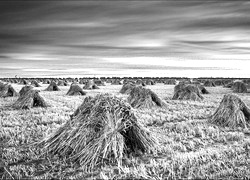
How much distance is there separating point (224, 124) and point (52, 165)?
7468 mm

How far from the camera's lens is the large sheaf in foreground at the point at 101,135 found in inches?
241

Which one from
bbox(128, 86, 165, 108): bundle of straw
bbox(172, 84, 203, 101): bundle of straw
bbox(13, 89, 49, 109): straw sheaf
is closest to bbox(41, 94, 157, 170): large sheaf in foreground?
bbox(128, 86, 165, 108): bundle of straw

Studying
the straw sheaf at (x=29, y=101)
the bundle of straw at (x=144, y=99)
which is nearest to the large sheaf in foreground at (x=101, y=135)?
the bundle of straw at (x=144, y=99)

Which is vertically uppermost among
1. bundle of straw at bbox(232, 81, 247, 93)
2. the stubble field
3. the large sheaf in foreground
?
bundle of straw at bbox(232, 81, 247, 93)

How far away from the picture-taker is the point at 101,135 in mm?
6410

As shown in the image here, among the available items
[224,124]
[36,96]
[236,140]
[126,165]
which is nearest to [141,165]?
[126,165]

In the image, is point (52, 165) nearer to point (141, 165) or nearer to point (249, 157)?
point (141, 165)

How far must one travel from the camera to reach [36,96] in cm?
1673

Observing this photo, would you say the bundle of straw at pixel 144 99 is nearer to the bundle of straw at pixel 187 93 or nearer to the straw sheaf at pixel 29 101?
the straw sheaf at pixel 29 101

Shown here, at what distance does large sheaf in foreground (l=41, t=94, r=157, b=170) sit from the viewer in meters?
6.13

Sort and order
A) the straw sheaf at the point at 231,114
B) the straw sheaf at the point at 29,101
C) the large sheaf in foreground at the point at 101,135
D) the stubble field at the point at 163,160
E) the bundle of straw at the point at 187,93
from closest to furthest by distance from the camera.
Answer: the stubble field at the point at 163,160
the large sheaf in foreground at the point at 101,135
the straw sheaf at the point at 231,114
the straw sheaf at the point at 29,101
the bundle of straw at the point at 187,93

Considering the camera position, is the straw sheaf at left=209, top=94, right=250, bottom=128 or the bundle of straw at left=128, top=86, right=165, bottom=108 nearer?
the straw sheaf at left=209, top=94, right=250, bottom=128

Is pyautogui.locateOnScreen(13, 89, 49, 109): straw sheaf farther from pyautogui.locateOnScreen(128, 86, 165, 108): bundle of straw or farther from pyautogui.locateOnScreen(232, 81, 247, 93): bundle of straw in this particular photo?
pyautogui.locateOnScreen(232, 81, 247, 93): bundle of straw

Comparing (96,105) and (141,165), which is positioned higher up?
(96,105)
